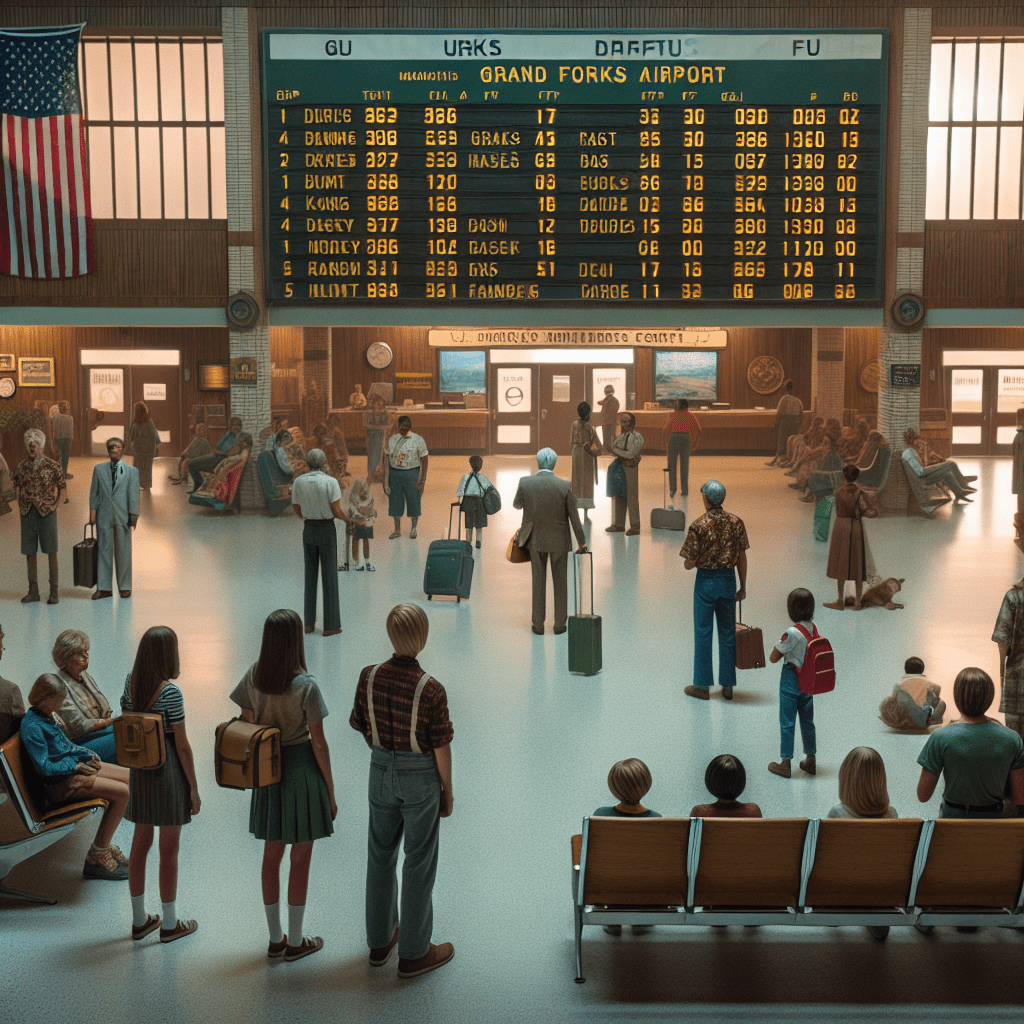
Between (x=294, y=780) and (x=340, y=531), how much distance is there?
12.8 m

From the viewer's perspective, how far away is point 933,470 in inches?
814

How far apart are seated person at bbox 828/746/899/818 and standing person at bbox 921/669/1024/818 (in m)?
0.21

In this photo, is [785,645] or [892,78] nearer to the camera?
[785,645]

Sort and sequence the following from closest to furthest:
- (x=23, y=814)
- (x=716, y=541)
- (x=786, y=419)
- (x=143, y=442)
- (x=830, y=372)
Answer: (x=23, y=814), (x=716, y=541), (x=143, y=442), (x=786, y=419), (x=830, y=372)

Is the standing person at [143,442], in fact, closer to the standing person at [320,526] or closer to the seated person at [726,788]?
the standing person at [320,526]

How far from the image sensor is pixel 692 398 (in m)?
32.0

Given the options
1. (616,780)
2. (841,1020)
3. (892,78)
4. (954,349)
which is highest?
(892,78)

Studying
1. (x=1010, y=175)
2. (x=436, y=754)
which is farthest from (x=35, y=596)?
(x=1010, y=175)

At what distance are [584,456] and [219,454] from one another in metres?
6.70

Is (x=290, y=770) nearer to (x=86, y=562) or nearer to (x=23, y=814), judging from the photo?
(x=23, y=814)

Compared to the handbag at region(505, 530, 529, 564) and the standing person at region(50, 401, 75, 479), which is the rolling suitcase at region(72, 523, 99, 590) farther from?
the standing person at region(50, 401, 75, 479)

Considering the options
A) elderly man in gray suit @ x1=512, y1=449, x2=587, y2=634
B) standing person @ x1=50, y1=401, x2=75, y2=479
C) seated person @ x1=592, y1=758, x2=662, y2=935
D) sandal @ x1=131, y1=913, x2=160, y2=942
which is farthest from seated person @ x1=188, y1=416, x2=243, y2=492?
seated person @ x1=592, y1=758, x2=662, y2=935

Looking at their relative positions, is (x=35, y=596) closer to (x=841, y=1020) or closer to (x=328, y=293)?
(x=328, y=293)

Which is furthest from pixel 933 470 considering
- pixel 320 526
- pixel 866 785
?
pixel 866 785
